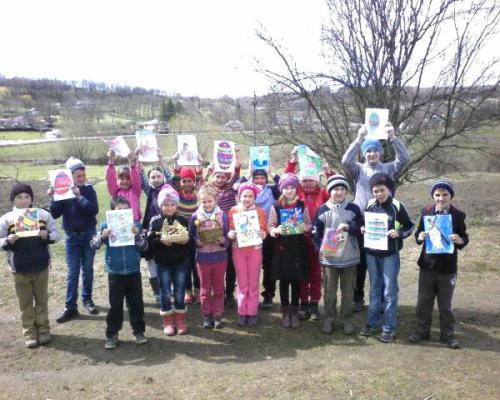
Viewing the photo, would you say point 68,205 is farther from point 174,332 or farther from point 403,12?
point 403,12

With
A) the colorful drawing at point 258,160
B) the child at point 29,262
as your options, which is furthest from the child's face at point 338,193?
the child at point 29,262

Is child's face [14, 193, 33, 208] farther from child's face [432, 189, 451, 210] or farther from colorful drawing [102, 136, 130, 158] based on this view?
child's face [432, 189, 451, 210]

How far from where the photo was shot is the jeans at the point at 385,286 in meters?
5.08

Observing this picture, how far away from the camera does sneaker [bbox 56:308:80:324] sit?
5.93 meters

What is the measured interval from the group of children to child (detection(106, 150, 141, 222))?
1cm

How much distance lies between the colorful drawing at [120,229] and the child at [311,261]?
2.17 meters

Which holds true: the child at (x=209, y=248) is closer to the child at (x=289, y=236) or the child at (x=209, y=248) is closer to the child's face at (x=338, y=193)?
the child at (x=289, y=236)

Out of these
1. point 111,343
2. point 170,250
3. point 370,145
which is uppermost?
point 370,145

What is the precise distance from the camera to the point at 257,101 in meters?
11.3

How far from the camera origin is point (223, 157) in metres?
6.39

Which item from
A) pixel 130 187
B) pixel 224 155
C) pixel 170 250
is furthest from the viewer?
pixel 224 155

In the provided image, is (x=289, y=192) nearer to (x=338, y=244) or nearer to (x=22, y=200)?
(x=338, y=244)

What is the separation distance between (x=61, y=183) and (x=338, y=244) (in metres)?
3.43

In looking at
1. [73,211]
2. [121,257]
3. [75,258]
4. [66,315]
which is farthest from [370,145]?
[66,315]
